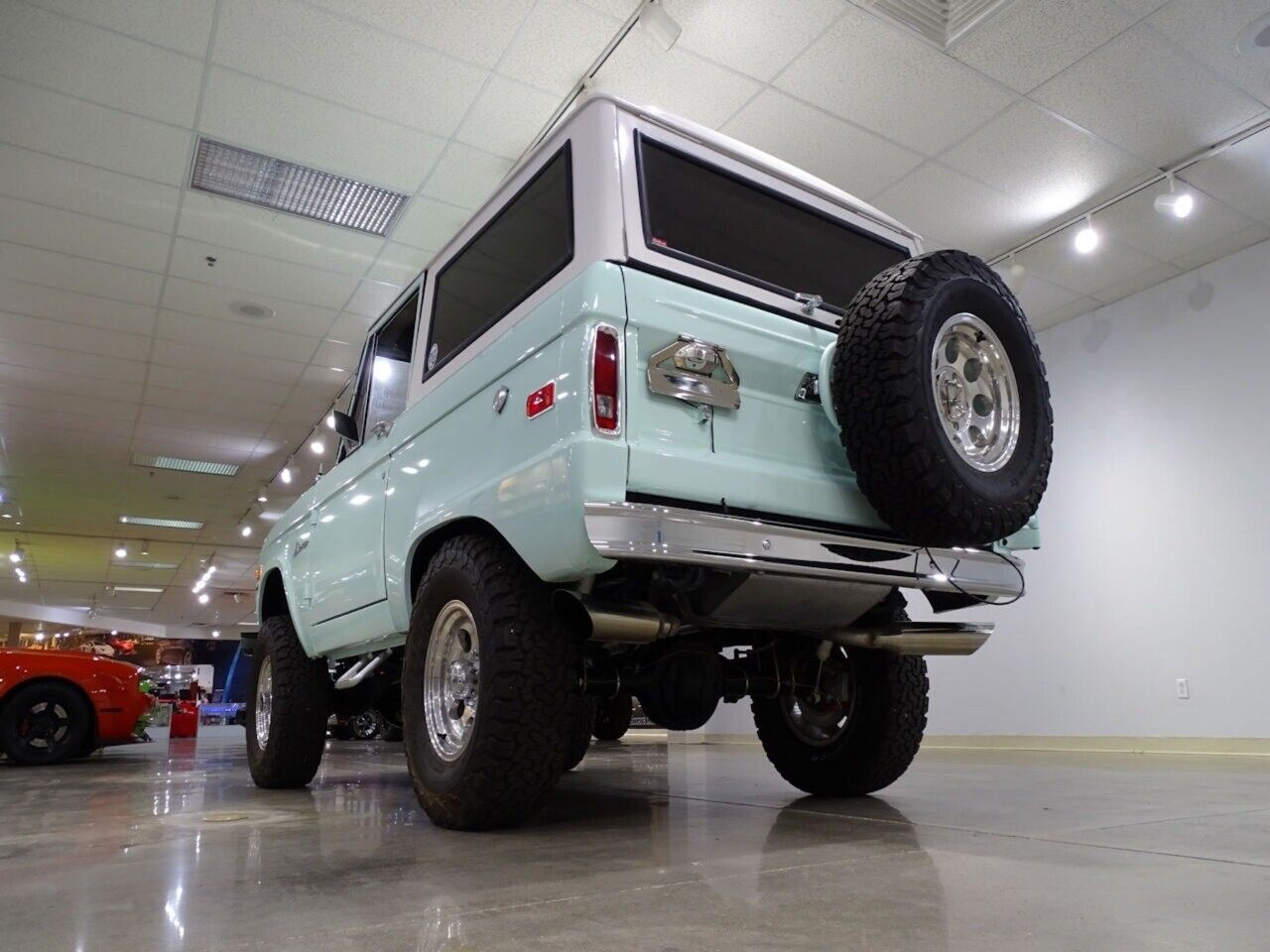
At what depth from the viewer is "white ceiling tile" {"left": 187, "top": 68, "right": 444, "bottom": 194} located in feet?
19.1

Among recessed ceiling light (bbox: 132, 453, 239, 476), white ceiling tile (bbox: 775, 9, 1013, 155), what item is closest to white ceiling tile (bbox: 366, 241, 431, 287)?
white ceiling tile (bbox: 775, 9, 1013, 155)

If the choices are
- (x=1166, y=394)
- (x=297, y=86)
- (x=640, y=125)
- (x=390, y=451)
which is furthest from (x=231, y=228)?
(x=1166, y=394)

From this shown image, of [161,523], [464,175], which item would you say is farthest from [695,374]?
[161,523]

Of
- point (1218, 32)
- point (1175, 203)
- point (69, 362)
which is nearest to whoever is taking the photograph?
point (1218, 32)

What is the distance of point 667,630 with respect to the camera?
2.30 metres

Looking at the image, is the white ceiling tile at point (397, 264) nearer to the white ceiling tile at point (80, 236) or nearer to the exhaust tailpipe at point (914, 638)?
the white ceiling tile at point (80, 236)

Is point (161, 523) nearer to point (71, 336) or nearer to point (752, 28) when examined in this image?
point (71, 336)

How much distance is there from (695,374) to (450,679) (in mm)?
1226

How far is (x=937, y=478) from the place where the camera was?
87.7 inches

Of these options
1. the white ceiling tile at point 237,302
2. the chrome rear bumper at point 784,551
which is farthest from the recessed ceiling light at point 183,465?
the chrome rear bumper at point 784,551

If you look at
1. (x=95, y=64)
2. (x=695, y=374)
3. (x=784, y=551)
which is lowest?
(x=784, y=551)

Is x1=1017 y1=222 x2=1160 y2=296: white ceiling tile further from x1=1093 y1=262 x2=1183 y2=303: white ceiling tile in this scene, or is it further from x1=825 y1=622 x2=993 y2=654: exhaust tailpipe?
x1=825 y1=622 x2=993 y2=654: exhaust tailpipe

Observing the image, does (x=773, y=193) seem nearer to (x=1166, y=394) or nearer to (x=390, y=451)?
(x=390, y=451)

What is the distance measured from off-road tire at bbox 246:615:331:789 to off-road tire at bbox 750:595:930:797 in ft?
7.79
